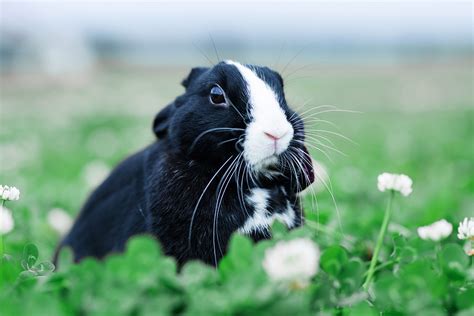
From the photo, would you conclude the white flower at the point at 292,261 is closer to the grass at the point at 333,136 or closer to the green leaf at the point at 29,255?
A: the green leaf at the point at 29,255

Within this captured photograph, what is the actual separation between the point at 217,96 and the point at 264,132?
12.3 inches

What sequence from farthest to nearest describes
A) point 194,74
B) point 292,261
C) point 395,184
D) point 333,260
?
point 194,74, point 395,184, point 333,260, point 292,261

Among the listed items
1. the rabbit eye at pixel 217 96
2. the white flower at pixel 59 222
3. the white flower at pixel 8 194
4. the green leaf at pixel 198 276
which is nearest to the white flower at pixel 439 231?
the green leaf at pixel 198 276

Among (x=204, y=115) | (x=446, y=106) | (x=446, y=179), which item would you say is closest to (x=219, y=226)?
(x=204, y=115)

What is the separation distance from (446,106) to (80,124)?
6720 mm

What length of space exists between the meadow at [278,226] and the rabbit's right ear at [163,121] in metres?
0.58

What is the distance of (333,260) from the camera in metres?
1.89

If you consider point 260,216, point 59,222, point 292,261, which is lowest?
point 59,222

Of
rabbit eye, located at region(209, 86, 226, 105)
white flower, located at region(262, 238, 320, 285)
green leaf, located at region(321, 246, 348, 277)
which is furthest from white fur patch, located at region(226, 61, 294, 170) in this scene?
white flower, located at region(262, 238, 320, 285)

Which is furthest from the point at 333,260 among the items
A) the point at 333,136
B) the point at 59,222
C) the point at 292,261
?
the point at 333,136

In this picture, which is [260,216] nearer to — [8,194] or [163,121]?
[163,121]

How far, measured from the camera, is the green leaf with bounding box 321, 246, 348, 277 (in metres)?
1.88

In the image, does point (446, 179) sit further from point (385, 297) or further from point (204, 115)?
point (385, 297)

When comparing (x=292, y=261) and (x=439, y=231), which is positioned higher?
(x=292, y=261)
